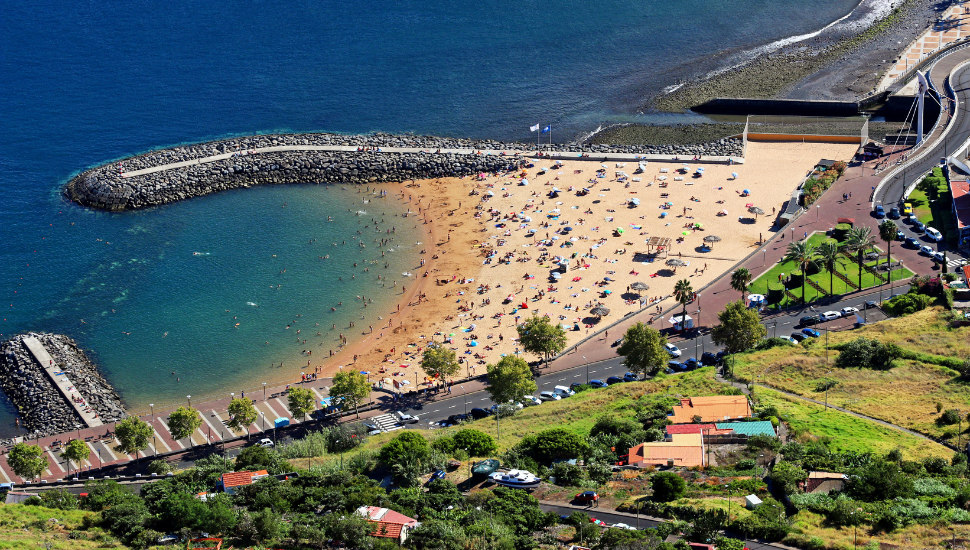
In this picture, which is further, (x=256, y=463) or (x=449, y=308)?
(x=449, y=308)


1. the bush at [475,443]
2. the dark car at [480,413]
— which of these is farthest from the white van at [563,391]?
the bush at [475,443]

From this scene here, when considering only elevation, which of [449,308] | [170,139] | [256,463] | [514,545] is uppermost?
[170,139]

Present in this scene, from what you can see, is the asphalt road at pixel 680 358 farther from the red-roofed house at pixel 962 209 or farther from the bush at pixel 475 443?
the bush at pixel 475 443

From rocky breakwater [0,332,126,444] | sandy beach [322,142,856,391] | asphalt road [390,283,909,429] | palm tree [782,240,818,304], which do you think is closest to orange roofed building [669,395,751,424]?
asphalt road [390,283,909,429]

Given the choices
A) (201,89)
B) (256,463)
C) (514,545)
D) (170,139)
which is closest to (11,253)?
(170,139)

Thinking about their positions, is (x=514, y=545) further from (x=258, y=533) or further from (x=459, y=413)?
(x=459, y=413)

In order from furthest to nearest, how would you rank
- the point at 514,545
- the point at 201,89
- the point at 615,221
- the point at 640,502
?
the point at 201,89
the point at 615,221
the point at 640,502
the point at 514,545

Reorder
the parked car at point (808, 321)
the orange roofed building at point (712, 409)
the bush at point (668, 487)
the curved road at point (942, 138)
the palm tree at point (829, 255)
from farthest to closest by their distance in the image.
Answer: the curved road at point (942, 138) → the palm tree at point (829, 255) → the parked car at point (808, 321) → the orange roofed building at point (712, 409) → the bush at point (668, 487)
